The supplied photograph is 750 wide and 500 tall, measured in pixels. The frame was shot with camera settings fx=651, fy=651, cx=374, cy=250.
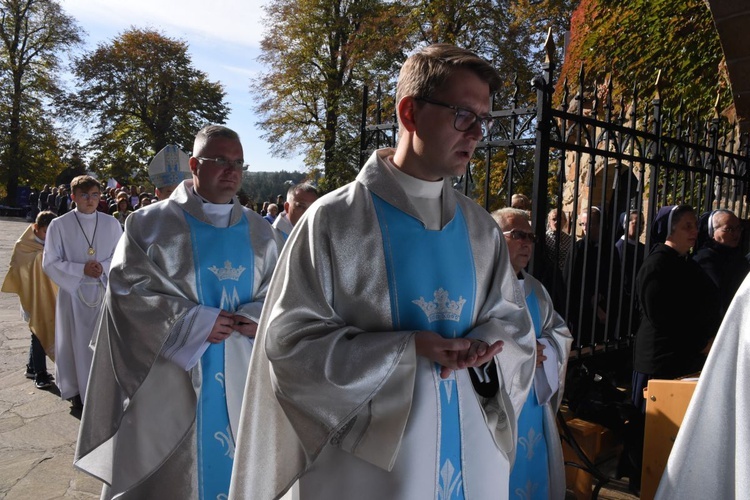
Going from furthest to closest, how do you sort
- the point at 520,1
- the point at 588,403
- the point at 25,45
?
the point at 25,45, the point at 520,1, the point at 588,403

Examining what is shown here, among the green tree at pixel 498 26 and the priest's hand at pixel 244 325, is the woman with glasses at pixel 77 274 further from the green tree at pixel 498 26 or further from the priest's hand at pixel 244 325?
the green tree at pixel 498 26

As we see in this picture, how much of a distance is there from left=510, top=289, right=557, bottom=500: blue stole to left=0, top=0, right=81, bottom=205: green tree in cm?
3374

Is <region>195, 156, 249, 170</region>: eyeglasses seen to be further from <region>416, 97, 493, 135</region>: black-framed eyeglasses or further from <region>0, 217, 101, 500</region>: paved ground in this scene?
<region>0, 217, 101, 500</region>: paved ground

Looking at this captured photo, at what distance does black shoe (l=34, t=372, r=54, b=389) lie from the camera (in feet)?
20.0

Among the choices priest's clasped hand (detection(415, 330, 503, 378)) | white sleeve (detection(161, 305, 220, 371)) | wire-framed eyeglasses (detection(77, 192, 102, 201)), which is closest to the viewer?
priest's clasped hand (detection(415, 330, 503, 378))

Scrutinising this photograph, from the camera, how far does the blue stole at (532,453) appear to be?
3027 millimetres

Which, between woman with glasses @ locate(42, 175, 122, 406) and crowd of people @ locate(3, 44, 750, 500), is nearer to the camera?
crowd of people @ locate(3, 44, 750, 500)

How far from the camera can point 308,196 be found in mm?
5254

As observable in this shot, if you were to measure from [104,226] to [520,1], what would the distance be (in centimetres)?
1338

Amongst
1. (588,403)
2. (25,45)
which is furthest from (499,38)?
(25,45)

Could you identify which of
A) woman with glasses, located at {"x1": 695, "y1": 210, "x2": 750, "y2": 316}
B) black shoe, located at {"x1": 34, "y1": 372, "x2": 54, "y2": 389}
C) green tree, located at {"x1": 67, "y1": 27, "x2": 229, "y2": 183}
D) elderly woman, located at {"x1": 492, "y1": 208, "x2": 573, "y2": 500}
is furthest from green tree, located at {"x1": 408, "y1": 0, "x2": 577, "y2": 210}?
green tree, located at {"x1": 67, "y1": 27, "x2": 229, "y2": 183}

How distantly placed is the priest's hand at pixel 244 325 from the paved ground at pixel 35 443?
5.50 feet

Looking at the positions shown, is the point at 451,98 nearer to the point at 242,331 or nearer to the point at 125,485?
the point at 242,331

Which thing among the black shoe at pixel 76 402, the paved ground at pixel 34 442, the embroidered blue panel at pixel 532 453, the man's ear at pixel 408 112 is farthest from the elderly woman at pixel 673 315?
the black shoe at pixel 76 402
